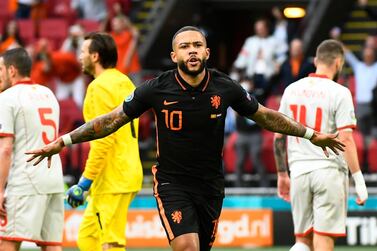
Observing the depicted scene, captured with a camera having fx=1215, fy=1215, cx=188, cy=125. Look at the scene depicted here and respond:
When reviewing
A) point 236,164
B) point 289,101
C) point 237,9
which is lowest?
point 236,164

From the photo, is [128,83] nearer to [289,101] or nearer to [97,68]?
[97,68]

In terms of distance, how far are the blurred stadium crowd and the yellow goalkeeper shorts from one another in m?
7.74

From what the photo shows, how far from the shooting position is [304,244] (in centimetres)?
1137

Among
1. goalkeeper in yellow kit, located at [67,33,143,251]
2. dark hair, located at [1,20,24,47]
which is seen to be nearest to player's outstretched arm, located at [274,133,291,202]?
goalkeeper in yellow kit, located at [67,33,143,251]

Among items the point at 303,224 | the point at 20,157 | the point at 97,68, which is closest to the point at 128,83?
the point at 97,68

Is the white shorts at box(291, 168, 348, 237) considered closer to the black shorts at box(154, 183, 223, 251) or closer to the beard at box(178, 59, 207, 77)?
the black shorts at box(154, 183, 223, 251)

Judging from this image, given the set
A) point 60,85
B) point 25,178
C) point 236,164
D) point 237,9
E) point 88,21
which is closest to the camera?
point 25,178

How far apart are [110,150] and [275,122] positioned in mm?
1889

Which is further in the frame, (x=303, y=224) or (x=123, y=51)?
(x=123, y=51)

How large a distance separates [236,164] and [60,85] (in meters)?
3.91

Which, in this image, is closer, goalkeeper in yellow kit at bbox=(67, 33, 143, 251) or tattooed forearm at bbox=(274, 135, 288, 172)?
goalkeeper in yellow kit at bbox=(67, 33, 143, 251)

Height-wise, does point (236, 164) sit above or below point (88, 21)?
below

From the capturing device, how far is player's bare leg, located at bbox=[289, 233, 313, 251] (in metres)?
11.3

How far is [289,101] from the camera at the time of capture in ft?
37.2
